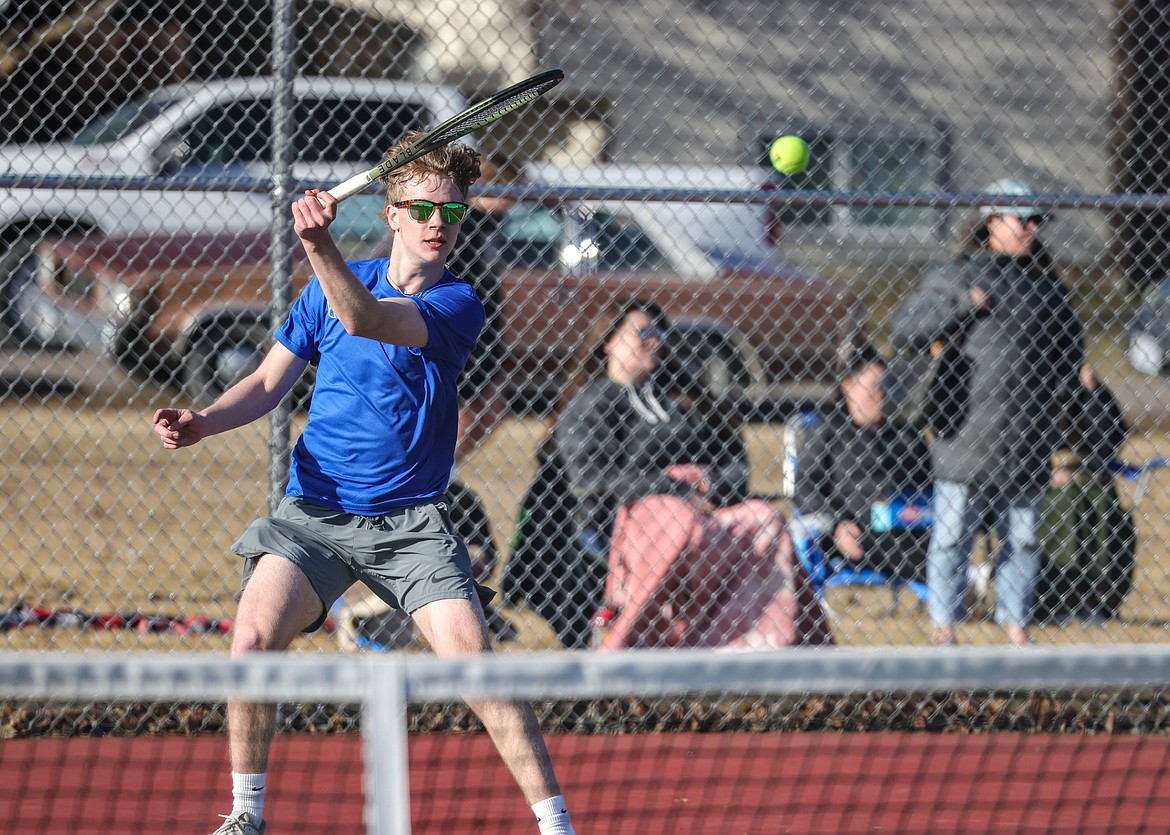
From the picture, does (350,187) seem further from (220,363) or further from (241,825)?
(220,363)

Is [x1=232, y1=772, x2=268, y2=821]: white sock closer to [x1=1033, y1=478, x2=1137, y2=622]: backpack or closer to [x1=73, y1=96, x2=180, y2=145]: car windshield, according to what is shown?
[x1=1033, y1=478, x2=1137, y2=622]: backpack

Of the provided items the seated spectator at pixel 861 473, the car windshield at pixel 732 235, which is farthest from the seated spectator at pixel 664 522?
the car windshield at pixel 732 235

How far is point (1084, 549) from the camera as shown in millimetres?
5398

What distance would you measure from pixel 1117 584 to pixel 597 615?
6.39 ft

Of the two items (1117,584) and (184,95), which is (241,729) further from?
(184,95)

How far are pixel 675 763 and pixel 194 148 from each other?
133 inches

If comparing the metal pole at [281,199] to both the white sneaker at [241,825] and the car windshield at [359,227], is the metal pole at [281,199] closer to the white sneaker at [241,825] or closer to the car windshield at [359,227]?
the white sneaker at [241,825]

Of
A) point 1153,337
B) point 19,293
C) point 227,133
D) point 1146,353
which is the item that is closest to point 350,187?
point 227,133

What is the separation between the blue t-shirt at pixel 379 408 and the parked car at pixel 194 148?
2707mm

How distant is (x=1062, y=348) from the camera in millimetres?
5121

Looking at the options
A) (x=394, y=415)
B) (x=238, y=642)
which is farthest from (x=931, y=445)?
(x=238, y=642)

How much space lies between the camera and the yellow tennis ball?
14.6 ft

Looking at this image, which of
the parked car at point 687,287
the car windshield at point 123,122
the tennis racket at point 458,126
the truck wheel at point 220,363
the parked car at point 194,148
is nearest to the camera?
the tennis racket at point 458,126

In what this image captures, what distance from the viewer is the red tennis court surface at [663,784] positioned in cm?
373
